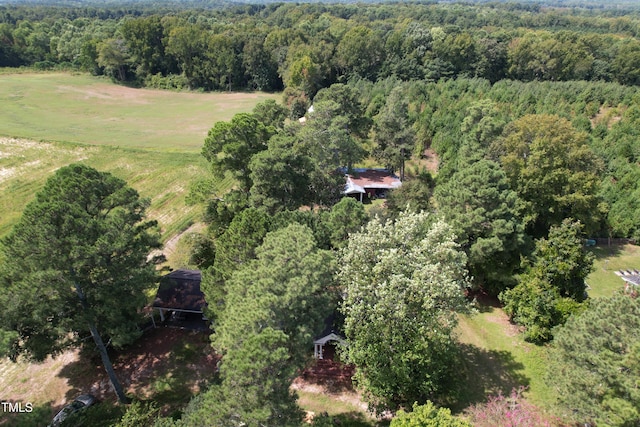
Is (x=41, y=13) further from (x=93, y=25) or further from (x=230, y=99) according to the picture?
(x=230, y=99)

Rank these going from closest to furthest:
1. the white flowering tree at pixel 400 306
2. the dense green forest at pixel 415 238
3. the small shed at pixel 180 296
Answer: the dense green forest at pixel 415 238
the white flowering tree at pixel 400 306
the small shed at pixel 180 296

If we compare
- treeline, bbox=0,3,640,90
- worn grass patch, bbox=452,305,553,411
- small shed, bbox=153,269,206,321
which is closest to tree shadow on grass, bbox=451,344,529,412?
worn grass patch, bbox=452,305,553,411

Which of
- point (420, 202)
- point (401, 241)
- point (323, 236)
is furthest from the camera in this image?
point (420, 202)

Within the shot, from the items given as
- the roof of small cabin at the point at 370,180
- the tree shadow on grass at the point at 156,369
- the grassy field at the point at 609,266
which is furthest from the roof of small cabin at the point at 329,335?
the roof of small cabin at the point at 370,180

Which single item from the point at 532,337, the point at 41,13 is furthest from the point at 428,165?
the point at 41,13

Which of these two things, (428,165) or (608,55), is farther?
(608,55)

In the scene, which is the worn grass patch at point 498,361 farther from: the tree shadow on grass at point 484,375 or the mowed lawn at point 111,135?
the mowed lawn at point 111,135

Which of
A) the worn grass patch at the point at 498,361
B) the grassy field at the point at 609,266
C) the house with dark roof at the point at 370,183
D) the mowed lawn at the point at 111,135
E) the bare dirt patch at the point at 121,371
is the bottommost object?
the bare dirt patch at the point at 121,371
